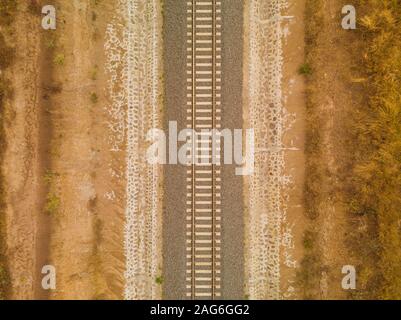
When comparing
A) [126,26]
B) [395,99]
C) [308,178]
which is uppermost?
[126,26]

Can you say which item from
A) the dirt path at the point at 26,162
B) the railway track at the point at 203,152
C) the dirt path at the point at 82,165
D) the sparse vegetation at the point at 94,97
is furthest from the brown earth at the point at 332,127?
the dirt path at the point at 26,162

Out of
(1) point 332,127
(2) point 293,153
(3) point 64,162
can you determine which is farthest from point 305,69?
(3) point 64,162

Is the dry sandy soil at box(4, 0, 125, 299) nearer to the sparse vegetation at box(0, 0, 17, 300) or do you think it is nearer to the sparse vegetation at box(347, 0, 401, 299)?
the sparse vegetation at box(0, 0, 17, 300)

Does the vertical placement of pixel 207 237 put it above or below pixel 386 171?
below

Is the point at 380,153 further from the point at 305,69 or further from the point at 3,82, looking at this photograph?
the point at 3,82

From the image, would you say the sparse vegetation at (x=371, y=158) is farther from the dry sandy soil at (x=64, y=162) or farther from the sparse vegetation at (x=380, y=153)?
the dry sandy soil at (x=64, y=162)
